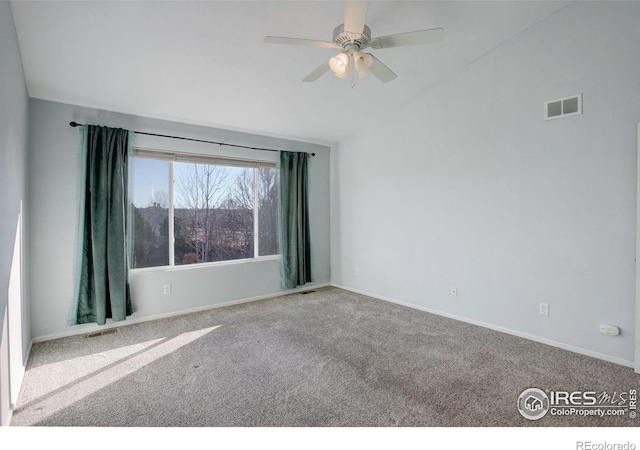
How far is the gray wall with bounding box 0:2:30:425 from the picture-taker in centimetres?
184

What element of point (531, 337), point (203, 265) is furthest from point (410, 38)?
point (203, 265)

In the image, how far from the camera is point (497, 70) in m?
3.51

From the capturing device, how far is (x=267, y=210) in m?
5.03

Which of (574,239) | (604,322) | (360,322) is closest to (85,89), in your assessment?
(360,322)

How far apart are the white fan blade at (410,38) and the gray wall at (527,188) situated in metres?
1.69

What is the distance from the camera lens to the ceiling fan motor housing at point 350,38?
2168 mm

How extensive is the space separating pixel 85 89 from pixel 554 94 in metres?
4.50

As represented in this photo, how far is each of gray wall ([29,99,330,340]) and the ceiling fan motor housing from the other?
105 inches

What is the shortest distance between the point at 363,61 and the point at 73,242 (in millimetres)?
3385

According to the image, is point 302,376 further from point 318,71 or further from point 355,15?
point 355,15

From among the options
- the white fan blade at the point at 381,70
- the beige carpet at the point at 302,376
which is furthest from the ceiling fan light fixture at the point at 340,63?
the beige carpet at the point at 302,376

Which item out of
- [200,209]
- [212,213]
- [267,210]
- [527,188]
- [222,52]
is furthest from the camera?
[267,210]

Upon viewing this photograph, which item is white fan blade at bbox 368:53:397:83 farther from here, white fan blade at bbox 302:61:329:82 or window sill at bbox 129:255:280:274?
window sill at bbox 129:255:280:274

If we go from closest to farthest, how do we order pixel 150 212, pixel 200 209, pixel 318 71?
pixel 318 71 → pixel 150 212 → pixel 200 209
